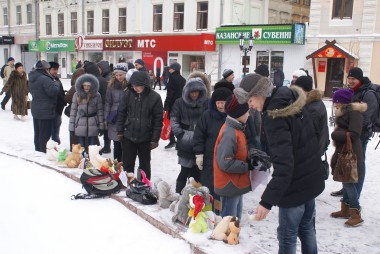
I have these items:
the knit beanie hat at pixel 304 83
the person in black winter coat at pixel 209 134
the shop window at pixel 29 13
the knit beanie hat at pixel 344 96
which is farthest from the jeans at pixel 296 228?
the shop window at pixel 29 13

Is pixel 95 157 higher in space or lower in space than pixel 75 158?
higher

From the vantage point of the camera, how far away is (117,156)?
257 inches

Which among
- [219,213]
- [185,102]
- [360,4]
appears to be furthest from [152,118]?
[360,4]

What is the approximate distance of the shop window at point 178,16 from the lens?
26219mm

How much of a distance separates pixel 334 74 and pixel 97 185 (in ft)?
60.5

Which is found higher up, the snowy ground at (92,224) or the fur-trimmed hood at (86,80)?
the fur-trimmed hood at (86,80)

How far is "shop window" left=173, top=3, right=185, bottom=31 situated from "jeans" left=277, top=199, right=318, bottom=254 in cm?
2436

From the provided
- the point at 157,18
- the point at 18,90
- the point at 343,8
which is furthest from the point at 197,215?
the point at 157,18

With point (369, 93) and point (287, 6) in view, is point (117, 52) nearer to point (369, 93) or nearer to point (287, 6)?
point (287, 6)

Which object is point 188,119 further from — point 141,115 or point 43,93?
point 43,93

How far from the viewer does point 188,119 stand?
495cm

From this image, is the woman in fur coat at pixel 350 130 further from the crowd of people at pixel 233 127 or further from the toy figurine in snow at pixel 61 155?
the toy figurine in snow at pixel 61 155

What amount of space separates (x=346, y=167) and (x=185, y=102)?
2.00m

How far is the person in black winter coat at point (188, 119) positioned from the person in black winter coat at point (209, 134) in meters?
0.56
